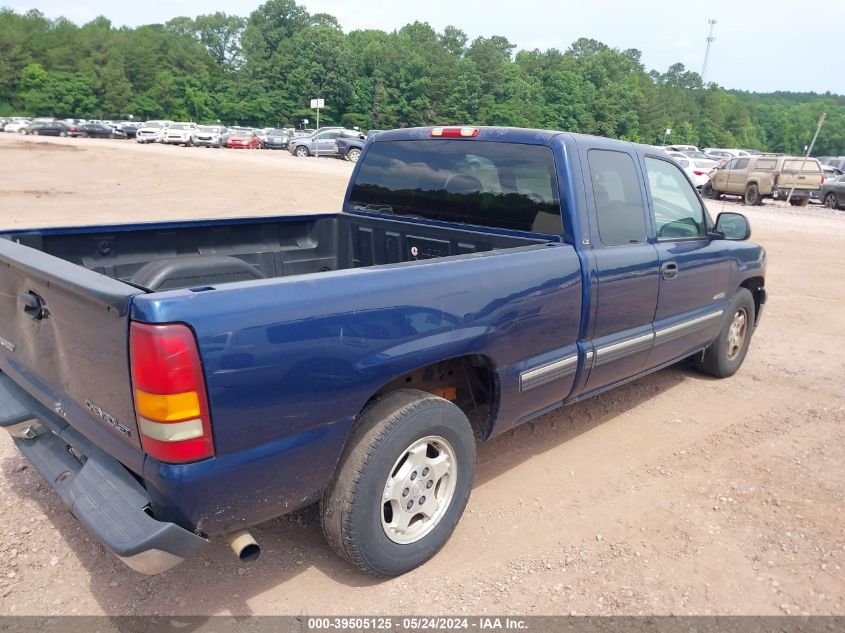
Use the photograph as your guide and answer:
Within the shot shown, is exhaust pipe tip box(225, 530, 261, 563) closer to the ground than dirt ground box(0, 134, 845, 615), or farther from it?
farther from it

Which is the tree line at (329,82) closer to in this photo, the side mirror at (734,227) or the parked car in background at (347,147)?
the parked car in background at (347,147)

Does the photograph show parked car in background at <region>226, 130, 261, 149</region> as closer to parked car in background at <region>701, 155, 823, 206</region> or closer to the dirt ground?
parked car in background at <region>701, 155, 823, 206</region>

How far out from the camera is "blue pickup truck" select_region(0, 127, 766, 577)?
86.8 inches

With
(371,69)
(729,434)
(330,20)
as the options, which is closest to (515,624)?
(729,434)

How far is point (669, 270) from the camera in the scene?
13.8 feet

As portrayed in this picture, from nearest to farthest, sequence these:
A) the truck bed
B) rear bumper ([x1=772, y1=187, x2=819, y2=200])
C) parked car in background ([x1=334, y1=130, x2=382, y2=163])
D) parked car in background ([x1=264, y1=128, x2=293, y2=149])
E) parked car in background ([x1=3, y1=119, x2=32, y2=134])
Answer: the truck bed
rear bumper ([x1=772, y1=187, x2=819, y2=200])
parked car in background ([x1=334, y1=130, x2=382, y2=163])
parked car in background ([x1=264, y1=128, x2=293, y2=149])
parked car in background ([x1=3, y1=119, x2=32, y2=134])

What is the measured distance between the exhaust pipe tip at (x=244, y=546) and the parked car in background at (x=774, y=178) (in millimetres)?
23884

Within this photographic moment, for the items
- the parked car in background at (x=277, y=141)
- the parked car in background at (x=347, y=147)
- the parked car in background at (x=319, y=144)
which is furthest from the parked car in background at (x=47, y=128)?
the parked car in background at (x=347, y=147)

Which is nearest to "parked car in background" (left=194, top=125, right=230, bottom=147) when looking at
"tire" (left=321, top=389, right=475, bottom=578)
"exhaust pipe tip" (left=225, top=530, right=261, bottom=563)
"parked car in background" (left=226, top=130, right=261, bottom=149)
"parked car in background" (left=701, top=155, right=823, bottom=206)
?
"parked car in background" (left=226, top=130, right=261, bottom=149)

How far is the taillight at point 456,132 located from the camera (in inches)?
159

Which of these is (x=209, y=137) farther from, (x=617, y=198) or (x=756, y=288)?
(x=617, y=198)

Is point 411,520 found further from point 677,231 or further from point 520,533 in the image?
point 677,231

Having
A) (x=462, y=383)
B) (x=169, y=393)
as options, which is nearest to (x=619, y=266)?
(x=462, y=383)

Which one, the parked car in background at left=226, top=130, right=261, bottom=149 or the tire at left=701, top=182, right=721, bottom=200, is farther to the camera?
the parked car in background at left=226, top=130, right=261, bottom=149
